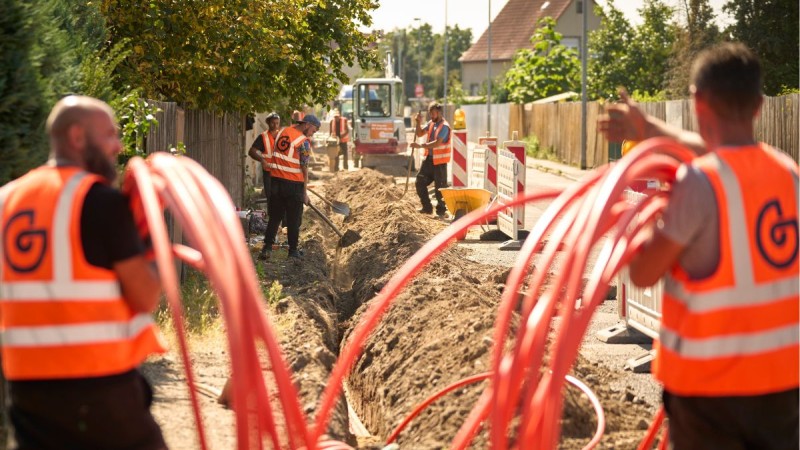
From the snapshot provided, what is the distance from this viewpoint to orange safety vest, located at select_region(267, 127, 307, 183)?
14.4 m

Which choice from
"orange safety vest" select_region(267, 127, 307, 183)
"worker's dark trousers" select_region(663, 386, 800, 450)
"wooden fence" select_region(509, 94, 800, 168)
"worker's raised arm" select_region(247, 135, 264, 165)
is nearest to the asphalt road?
"worker's dark trousers" select_region(663, 386, 800, 450)

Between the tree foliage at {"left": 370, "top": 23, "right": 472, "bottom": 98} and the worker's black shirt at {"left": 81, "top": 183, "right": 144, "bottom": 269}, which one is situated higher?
the tree foliage at {"left": 370, "top": 23, "right": 472, "bottom": 98}

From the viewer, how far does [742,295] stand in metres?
3.72

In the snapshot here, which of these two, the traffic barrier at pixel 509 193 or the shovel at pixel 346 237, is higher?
the traffic barrier at pixel 509 193

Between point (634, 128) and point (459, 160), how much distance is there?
54.3 ft

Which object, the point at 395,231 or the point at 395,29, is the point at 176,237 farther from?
the point at 395,29

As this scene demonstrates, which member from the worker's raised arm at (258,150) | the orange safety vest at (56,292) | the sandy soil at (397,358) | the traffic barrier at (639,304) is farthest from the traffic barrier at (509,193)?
the orange safety vest at (56,292)

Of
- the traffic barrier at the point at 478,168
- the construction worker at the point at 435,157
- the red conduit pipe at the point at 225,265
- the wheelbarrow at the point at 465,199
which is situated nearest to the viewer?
the red conduit pipe at the point at 225,265

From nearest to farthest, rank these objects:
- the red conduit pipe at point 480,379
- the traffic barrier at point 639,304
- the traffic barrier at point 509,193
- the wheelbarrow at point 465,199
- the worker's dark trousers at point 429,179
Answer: the red conduit pipe at point 480,379
the traffic barrier at point 639,304
the traffic barrier at point 509,193
the wheelbarrow at point 465,199
the worker's dark trousers at point 429,179

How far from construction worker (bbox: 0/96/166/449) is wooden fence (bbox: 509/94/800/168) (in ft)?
38.9

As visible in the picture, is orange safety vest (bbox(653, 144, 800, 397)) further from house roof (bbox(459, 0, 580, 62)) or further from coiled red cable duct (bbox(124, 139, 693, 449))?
house roof (bbox(459, 0, 580, 62))

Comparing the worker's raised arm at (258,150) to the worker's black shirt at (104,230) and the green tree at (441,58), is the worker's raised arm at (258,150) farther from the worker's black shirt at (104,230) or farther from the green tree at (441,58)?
the green tree at (441,58)

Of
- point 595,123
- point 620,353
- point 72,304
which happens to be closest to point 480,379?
point 620,353

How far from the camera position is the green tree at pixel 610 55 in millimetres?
48562
